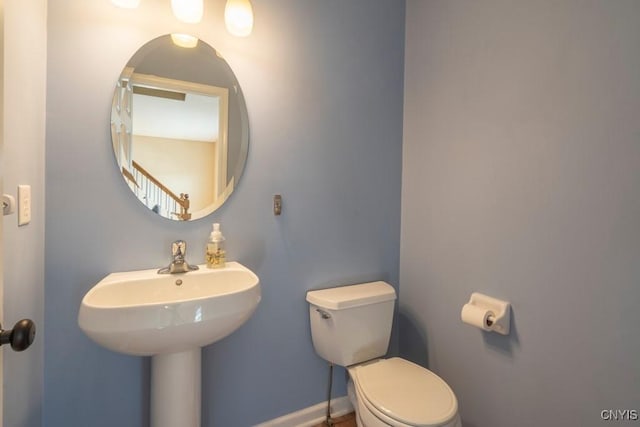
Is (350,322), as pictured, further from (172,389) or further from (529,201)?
(529,201)

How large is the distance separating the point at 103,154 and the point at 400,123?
1.43 meters

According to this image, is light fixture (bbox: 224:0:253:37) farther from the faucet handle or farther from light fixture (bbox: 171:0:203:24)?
Result: the faucet handle

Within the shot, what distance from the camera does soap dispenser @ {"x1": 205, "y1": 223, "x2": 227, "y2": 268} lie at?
129 cm

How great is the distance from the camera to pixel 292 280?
1.54 m

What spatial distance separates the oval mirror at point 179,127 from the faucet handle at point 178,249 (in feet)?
0.36

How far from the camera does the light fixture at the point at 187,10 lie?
1.20 metres

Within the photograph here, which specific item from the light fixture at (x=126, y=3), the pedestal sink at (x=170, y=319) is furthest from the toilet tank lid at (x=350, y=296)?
the light fixture at (x=126, y=3)

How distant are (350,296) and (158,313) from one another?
85 centimetres

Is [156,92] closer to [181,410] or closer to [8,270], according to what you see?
[8,270]

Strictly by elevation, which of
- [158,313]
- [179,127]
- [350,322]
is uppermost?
[179,127]

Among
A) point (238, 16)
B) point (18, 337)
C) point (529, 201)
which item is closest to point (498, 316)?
point (529, 201)

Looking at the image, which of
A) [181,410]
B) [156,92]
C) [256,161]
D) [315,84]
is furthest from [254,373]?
[315,84]

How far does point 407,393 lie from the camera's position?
1.22 meters

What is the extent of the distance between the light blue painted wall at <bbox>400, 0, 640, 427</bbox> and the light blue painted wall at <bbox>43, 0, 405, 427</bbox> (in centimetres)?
26
